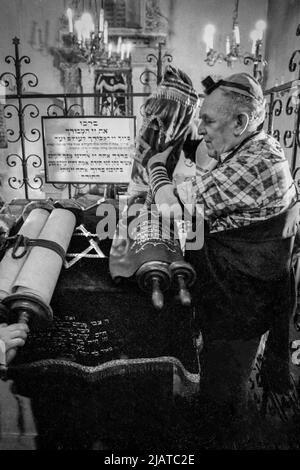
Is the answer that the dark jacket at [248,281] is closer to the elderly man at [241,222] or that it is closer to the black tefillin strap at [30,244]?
the elderly man at [241,222]

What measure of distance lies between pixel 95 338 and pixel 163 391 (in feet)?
1.60

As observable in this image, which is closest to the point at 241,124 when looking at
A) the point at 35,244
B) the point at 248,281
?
the point at 248,281

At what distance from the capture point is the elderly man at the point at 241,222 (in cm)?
136

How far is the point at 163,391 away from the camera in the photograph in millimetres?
1615

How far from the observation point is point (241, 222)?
1.48 m

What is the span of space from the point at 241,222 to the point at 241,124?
1.39 ft

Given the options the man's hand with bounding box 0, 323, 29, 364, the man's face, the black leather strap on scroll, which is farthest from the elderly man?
the man's hand with bounding box 0, 323, 29, 364

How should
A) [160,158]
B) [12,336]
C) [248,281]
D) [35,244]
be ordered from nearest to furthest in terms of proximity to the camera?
[12,336] → [35,244] → [248,281] → [160,158]

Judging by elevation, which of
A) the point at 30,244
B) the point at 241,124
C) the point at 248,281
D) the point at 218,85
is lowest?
the point at 248,281

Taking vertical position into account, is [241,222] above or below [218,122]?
below

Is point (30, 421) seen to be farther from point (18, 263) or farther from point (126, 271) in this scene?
point (126, 271)

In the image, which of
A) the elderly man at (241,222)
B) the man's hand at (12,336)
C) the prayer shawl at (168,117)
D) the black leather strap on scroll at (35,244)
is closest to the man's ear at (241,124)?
the elderly man at (241,222)

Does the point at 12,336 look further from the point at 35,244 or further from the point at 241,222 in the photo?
the point at 241,222
